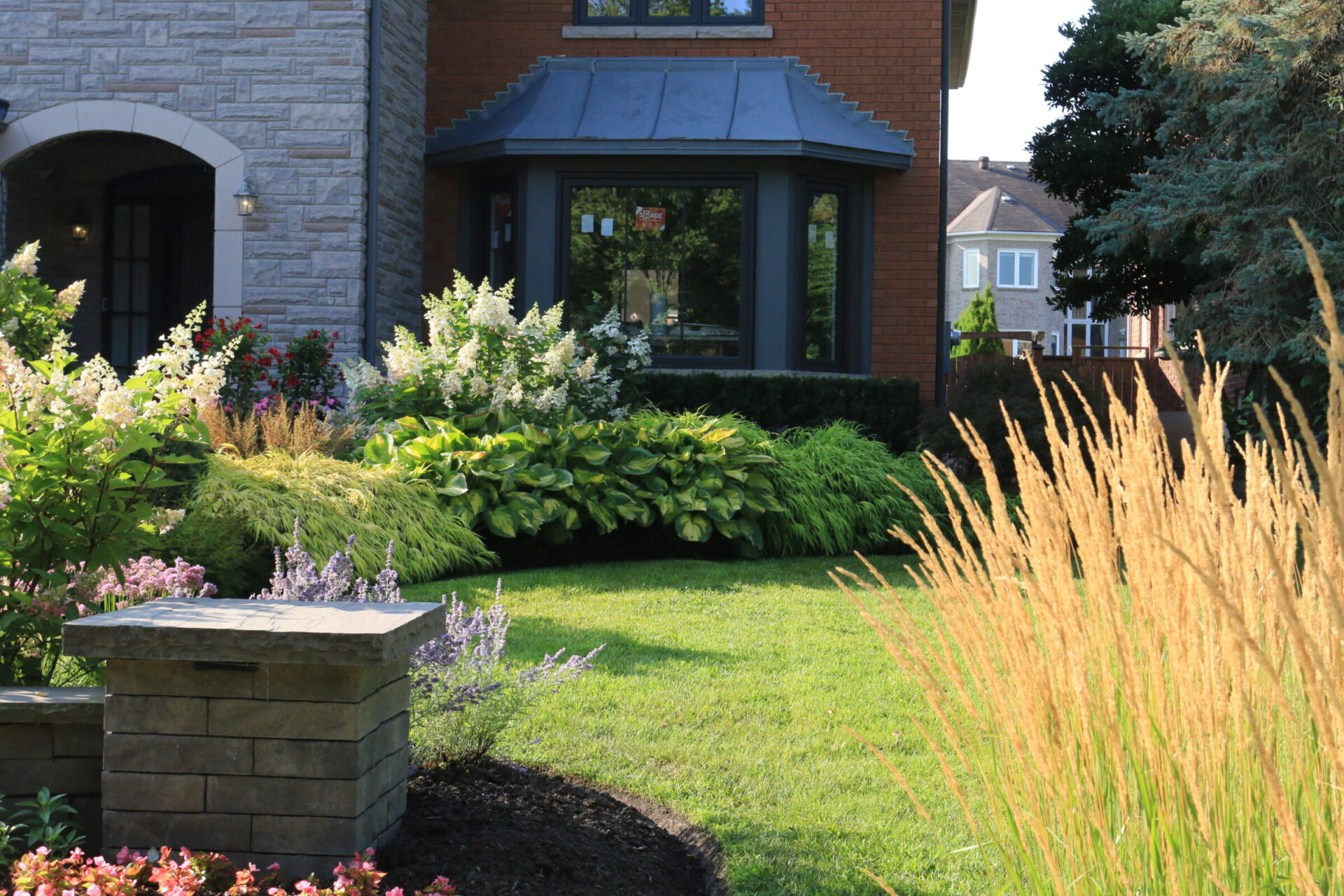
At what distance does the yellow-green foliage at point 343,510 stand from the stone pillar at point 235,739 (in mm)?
3381

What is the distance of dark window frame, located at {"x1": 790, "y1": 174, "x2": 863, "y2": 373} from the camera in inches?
402

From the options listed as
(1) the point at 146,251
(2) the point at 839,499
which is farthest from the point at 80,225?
(2) the point at 839,499

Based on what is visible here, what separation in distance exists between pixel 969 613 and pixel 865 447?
6.70 m

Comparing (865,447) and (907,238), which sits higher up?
(907,238)

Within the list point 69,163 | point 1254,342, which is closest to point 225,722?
point 1254,342

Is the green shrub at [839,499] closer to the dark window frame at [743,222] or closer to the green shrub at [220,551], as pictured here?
the dark window frame at [743,222]

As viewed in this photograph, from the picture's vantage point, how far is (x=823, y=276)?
10516 mm

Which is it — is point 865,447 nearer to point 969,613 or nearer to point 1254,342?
point 1254,342

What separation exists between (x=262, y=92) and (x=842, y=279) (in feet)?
17.0

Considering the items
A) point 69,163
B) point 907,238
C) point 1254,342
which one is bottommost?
point 1254,342

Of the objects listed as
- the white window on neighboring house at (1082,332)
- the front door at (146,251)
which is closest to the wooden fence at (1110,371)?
the front door at (146,251)

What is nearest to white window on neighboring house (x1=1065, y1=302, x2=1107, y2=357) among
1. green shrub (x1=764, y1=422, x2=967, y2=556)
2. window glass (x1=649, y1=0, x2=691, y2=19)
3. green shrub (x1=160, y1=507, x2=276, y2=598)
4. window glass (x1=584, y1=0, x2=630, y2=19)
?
window glass (x1=649, y1=0, x2=691, y2=19)

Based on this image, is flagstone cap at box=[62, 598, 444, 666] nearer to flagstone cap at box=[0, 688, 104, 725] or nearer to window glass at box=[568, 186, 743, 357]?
flagstone cap at box=[0, 688, 104, 725]

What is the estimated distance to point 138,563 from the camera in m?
3.57
